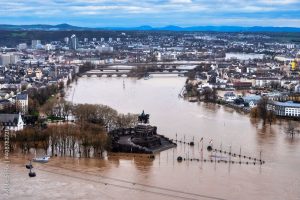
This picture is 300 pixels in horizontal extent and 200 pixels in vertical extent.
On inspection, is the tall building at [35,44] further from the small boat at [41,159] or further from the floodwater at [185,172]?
the small boat at [41,159]

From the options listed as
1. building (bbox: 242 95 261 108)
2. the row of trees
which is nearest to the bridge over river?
building (bbox: 242 95 261 108)

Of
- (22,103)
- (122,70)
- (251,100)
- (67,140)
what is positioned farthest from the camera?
→ (122,70)

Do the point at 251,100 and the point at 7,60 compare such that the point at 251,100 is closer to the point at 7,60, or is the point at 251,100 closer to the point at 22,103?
the point at 22,103

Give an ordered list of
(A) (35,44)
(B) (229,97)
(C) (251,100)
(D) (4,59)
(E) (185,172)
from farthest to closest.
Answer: (A) (35,44) → (D) (4,59) → (B) (229,97) → (C) (251,100) → (E) (185,172)

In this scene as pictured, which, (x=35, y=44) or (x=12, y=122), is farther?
(x=35, y=44)

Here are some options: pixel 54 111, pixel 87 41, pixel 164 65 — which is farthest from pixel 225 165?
pixel 87 41

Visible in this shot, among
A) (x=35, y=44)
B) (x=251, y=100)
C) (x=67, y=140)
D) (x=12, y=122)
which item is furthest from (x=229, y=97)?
(x=35, y=44)
